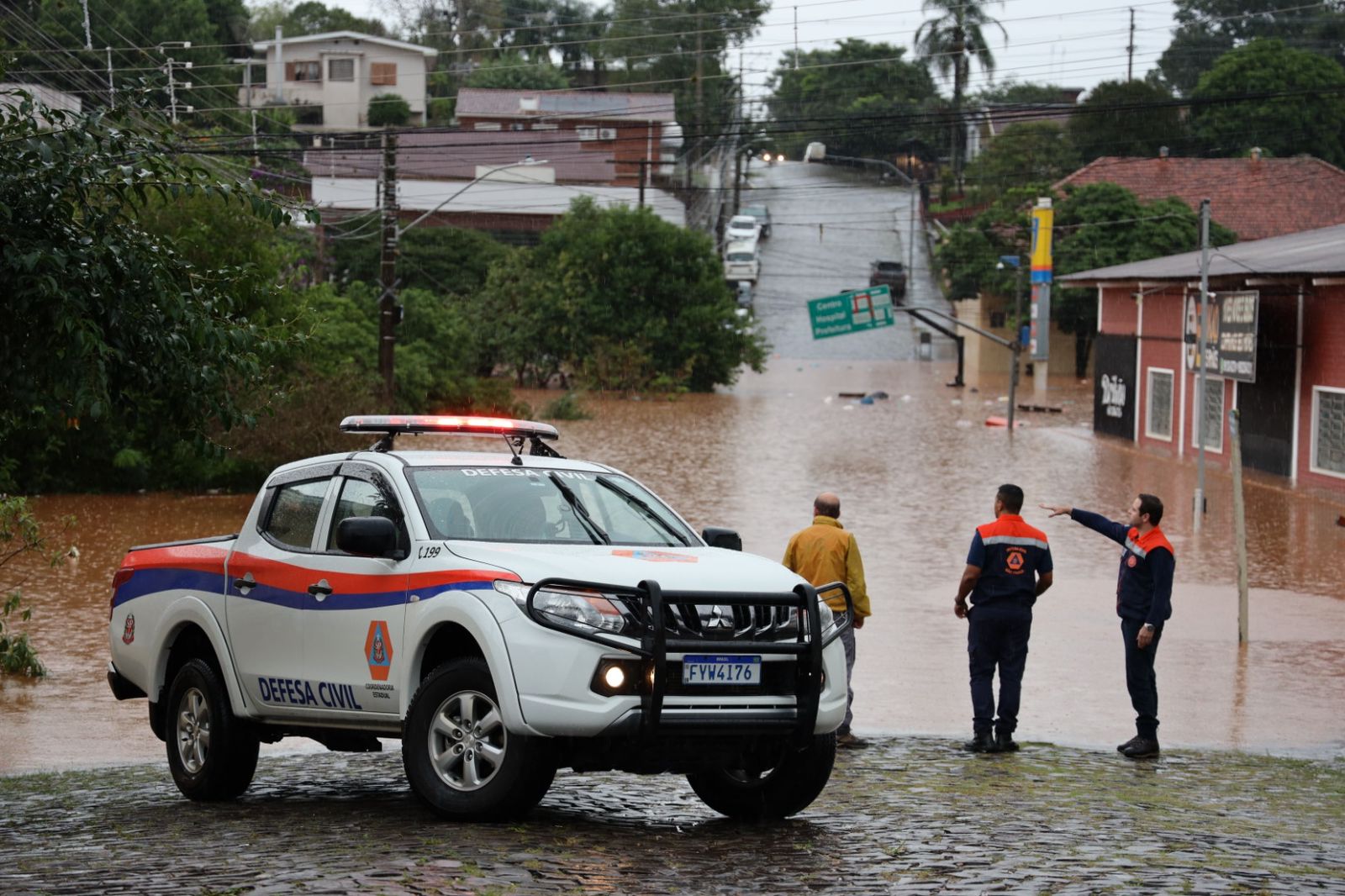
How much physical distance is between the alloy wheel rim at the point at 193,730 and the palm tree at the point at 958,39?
335 feet

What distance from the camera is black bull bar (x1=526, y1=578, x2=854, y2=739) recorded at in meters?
6.52

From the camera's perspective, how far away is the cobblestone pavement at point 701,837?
5.99 meters

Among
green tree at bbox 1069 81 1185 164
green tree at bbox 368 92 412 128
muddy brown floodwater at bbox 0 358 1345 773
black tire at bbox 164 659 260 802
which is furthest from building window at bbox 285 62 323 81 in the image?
black tire at bbox 164 659 260 802

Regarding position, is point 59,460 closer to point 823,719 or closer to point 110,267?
point 110,267

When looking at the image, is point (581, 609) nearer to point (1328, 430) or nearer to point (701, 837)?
point (701, 837)

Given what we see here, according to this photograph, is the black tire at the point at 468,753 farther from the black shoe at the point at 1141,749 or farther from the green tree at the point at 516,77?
the green tree at the point at 516,77

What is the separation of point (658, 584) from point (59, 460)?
2504cm

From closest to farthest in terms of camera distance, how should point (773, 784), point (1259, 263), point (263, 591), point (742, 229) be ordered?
point (773, 784) → point (263, 591) → point (1259, 263) → point (742, 229)

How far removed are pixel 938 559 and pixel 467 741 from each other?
16.8m

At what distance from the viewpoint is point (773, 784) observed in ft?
24.5

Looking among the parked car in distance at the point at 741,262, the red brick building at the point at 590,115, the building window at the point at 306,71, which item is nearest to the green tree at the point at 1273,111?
the parked car in distance at the point at 741,262

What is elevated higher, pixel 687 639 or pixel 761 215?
pixel 761 215

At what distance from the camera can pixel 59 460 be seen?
2938 cm

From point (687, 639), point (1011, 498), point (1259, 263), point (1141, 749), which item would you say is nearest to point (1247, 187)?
point (1259, 263)
